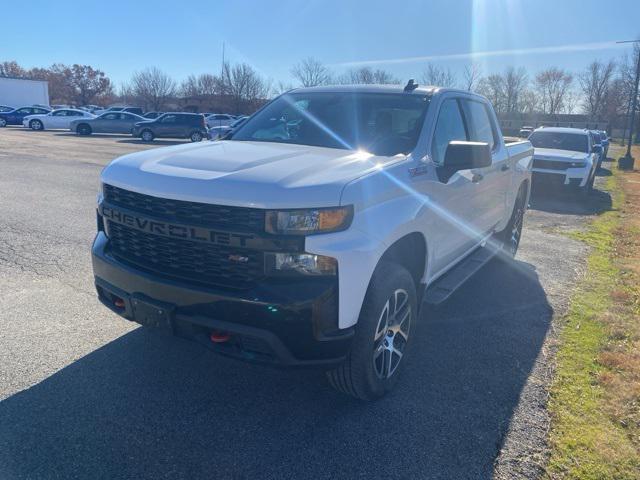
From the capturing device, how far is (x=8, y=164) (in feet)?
46.4

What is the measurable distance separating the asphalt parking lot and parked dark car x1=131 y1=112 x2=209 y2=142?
25.0m

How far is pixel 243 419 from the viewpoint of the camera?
10.1 ft

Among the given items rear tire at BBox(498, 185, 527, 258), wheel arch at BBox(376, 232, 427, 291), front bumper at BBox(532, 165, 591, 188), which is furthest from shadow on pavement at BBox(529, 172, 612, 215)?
wheel arch at BBox(376, 232, 427, 291)

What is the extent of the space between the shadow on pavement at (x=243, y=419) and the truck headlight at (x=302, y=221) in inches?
47.9

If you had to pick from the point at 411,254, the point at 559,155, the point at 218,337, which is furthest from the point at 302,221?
the point at 559,155

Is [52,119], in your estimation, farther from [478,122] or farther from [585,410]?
[585,410]

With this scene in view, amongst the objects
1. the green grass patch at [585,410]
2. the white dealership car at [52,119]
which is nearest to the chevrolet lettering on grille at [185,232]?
the green grass patch at [585,410]

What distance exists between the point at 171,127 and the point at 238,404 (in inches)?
1093

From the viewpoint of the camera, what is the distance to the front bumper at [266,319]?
2.62 m

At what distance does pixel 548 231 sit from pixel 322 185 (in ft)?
24.3

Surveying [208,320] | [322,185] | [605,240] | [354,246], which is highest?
[322,185]

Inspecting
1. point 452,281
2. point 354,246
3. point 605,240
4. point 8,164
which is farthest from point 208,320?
point 8,164

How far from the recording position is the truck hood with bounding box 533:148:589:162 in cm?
1244

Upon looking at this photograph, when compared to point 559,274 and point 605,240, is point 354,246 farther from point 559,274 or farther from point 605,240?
point 605,240
